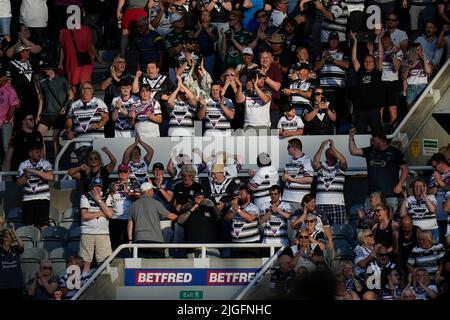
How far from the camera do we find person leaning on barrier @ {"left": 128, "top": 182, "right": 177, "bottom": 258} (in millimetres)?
24141

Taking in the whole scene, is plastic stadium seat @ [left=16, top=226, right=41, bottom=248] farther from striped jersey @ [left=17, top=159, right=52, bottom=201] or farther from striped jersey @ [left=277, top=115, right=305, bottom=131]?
striped jersey @ [left=277, top=115, right=305, bottom=131]

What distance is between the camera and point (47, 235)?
25.1 m

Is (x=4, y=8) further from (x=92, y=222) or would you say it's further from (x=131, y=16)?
(x=92, y=222)

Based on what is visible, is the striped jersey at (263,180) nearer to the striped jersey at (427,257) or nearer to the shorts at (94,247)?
the shorts at (94,247)

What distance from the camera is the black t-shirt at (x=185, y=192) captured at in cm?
2456

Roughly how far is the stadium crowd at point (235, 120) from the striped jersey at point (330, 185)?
0.02m

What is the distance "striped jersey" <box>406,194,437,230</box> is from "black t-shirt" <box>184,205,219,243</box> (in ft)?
8.05

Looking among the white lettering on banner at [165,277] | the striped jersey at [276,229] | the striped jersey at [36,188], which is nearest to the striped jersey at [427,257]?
the striped jersey at [276,229]

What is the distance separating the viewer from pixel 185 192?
80.7 ft

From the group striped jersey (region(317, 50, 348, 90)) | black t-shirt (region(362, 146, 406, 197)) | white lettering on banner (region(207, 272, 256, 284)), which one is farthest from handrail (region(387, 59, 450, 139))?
white lettering on banner (region(207, 272, 256, 284))

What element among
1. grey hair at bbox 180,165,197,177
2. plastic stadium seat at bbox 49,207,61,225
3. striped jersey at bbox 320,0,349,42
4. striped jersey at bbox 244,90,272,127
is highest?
striped jersey at bbox 320,0,349,42

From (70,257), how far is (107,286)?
69 centimetres

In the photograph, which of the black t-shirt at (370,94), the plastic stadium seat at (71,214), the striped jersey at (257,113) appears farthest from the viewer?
the black t-shirt at (370,94)

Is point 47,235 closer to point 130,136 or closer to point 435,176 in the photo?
point 130,136
